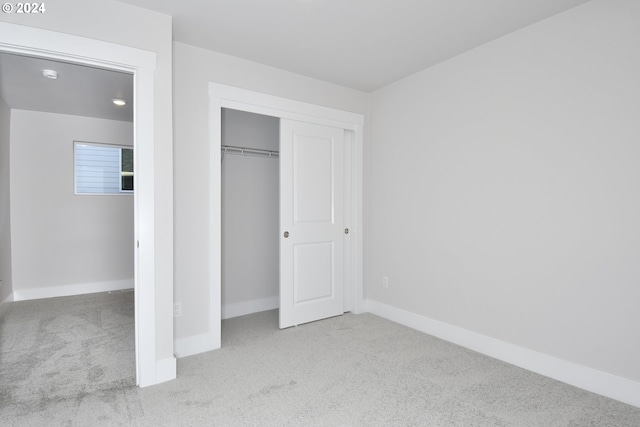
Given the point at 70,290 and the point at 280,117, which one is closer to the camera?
the point at 280,117

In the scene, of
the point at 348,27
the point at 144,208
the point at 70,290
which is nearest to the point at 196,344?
the point at 144,208

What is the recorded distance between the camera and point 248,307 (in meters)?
3.96

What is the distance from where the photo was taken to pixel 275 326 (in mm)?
3502

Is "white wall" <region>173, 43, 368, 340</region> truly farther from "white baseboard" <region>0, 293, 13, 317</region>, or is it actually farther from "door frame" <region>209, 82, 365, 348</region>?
"white baseboard" <region>0, 293, 13, 317</region>

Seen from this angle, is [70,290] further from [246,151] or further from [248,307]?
[246,151]

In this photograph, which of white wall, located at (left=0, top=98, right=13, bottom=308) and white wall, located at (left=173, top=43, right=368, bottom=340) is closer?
white wall, located at (left=173, top=43, right=368, bottom=340)

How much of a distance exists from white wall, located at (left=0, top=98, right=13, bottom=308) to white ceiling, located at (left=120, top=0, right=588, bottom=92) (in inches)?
119

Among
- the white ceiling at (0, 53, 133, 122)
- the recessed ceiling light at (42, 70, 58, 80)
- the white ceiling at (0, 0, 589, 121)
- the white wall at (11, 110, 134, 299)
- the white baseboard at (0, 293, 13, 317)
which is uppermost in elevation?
the white ceiling at (0, 0, 589, 121)

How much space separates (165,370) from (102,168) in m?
3.73

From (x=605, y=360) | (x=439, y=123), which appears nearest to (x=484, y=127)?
(x=439, y=123)

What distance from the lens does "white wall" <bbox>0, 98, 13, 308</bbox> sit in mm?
4035

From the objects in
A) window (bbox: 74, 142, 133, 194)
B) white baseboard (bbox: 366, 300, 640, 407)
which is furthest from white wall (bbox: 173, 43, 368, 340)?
window (bbox: 74, 142, 133, 194)

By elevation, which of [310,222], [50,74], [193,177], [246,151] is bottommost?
[310,222]

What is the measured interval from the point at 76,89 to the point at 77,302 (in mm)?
2533
